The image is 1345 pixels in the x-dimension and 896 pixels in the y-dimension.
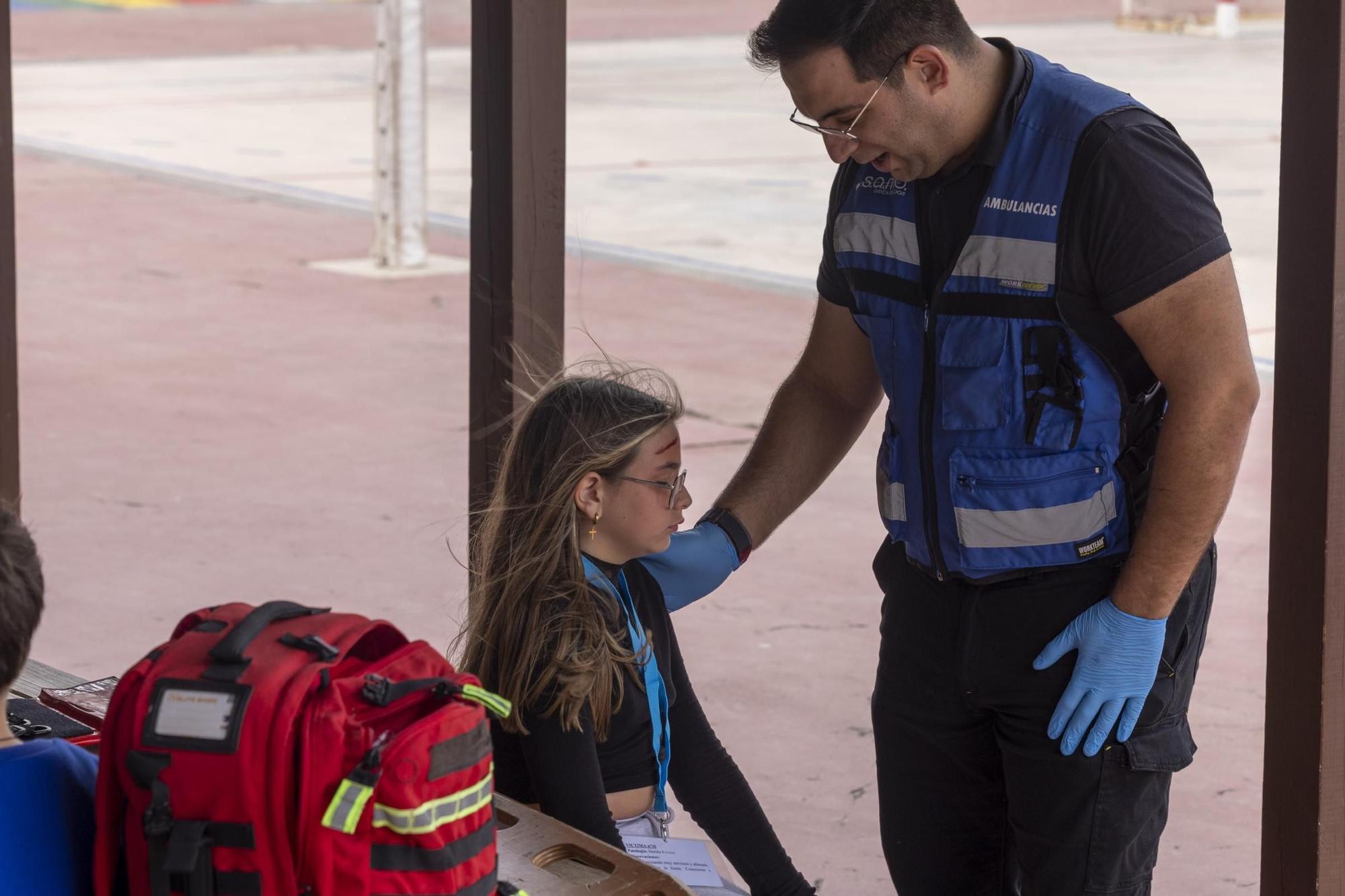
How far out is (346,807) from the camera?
5.85ft

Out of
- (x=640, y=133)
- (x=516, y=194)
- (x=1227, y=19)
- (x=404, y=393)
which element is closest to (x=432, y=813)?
(x=516, y=194)

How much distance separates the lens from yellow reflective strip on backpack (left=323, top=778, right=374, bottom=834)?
1.78 meters

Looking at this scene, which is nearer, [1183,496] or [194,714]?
[194,714]

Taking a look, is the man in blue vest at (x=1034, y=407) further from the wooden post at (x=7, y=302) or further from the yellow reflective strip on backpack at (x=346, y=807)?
the wooden post at (x=7, y=302)

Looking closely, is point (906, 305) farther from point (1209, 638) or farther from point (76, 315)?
point (76, 315)

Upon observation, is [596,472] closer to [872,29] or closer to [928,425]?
[928,425]

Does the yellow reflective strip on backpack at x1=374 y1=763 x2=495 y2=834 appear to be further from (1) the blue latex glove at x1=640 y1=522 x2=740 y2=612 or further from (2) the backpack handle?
(1) the blue latex glove at x1=640 y1=522 x2=740 y2=612

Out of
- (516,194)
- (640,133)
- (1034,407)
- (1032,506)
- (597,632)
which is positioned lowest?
(640,133)

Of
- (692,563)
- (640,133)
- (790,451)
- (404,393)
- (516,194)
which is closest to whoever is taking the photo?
(692,563)

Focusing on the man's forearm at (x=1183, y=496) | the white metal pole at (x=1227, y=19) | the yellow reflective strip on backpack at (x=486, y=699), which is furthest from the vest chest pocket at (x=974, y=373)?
the white metal pole at (x=1227, y=19)

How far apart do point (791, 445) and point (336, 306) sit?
7657 millimetres

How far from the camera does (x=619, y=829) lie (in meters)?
2.65

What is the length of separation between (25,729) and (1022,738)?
140 cm

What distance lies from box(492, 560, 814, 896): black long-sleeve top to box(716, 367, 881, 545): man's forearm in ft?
0.75
